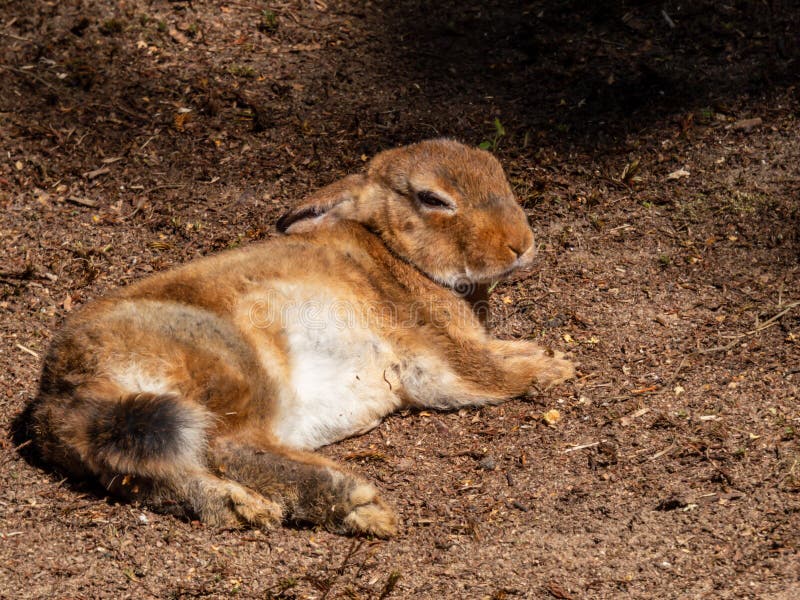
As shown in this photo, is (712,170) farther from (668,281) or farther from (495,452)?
(495,452)

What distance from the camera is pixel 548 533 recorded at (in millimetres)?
4293

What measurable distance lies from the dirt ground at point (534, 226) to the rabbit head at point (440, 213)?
2.39 ft

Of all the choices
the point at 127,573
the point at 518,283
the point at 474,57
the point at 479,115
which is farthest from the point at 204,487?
the point at 474,57

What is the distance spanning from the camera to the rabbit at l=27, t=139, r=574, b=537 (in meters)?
4.34

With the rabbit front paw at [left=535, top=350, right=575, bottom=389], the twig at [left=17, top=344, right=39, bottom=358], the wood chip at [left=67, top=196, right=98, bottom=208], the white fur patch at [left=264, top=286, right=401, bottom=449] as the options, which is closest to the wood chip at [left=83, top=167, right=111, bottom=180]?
the wood chip at [left=67, top=196, right=98, bottom=208]

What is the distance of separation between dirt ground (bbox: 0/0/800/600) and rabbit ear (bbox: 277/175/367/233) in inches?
39.6

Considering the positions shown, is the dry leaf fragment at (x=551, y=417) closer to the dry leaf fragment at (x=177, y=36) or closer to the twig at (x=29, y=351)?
the twig at (x=29, y=351)

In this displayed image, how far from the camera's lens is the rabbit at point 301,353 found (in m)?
4.34

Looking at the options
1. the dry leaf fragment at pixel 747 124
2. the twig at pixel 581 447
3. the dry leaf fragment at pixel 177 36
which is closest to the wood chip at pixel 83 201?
the dry leaf fragment at pixel 177 36

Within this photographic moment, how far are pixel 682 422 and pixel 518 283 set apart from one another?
1.77 metres

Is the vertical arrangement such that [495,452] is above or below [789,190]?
below

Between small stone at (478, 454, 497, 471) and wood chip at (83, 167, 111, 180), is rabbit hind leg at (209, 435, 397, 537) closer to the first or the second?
small stone at (478, 454, 497, 471)

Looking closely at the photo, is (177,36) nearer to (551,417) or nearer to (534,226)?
(534,226)

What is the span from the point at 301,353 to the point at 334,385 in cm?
27
